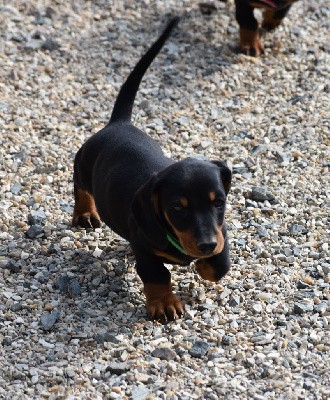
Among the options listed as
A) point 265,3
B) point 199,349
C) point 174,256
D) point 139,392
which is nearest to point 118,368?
point 139,392

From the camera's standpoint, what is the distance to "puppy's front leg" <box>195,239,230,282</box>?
17.5 feet

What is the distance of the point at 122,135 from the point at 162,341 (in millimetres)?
1341

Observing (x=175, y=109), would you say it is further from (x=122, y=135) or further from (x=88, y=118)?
(x=122, y=135)

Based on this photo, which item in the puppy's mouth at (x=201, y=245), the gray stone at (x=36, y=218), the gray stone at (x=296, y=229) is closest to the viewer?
the puppy's mouth at (x=201, y=245)

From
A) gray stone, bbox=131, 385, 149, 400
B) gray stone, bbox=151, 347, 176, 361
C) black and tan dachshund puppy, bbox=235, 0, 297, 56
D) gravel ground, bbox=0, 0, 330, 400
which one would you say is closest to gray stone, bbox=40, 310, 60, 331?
gravel ground, bbox=0, 0, 330, 400

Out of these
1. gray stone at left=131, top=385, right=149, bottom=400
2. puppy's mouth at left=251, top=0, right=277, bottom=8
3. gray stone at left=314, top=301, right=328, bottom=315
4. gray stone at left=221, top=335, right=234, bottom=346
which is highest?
puppy's mouth at left=251, top=0, right=277, bottom=8

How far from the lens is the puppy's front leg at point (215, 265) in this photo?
532 centimetres

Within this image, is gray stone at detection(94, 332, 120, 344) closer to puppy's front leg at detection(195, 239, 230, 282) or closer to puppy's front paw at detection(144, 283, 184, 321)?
puppy's front paw at detection(144, 283, 184, 321)

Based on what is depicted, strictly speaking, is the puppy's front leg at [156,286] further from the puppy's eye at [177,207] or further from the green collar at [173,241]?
the puppy's eye at [177,207]

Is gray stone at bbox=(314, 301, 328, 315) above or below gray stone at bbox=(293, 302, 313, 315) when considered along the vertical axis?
above

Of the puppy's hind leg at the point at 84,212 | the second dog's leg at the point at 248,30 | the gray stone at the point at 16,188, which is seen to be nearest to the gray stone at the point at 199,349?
the puppy's hind leg at the point at 84,212

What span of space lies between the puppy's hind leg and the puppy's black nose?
1.58 m

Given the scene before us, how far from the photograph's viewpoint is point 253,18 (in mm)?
8578

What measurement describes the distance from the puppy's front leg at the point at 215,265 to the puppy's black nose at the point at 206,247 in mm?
398
